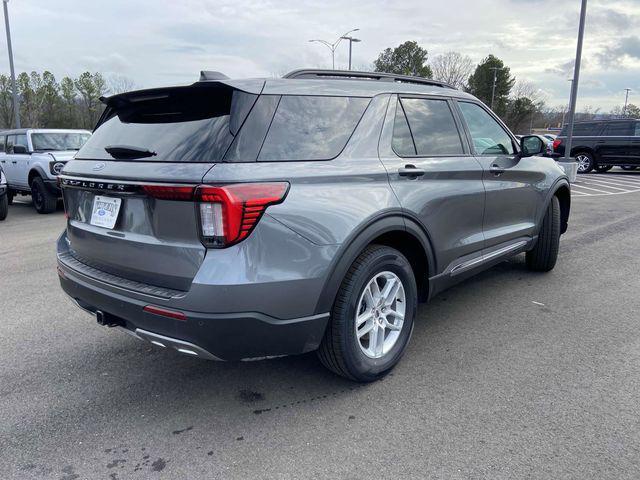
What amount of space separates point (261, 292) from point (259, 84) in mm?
1076

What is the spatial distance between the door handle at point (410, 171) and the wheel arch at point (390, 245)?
0.90 ft

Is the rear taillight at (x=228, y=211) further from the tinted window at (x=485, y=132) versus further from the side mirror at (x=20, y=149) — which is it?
the side mirror at (x=20, y=149)

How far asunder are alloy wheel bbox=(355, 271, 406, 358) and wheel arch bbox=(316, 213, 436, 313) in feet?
0.84

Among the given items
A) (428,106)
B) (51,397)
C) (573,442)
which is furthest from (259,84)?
(573,442)

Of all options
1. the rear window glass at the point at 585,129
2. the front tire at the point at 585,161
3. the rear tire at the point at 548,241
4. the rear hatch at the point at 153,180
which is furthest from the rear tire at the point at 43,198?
the front tire at the point at 585,161

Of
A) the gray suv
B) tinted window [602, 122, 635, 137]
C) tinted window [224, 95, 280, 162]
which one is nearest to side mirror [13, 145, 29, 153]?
the gray suv

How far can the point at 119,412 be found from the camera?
2811 mm

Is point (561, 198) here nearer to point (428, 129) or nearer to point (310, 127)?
point (428, 129)

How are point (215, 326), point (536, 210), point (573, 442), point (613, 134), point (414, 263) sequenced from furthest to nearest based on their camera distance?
point (613, 134), point (536, 210), point (414, 263), point (573, 442), point (215, 326)

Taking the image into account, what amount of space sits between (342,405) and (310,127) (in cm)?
159

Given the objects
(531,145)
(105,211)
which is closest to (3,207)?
(105,211)

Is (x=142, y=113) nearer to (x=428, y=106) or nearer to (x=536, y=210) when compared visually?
(x=428, y=106)

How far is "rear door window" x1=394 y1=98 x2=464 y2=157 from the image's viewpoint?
10.7 ft

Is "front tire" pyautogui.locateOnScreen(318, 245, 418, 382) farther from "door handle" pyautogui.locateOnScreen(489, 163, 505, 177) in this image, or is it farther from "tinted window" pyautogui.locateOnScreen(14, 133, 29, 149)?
"tinted window" pyautogui.locateOnScreen(14, 133, 29, 149)
